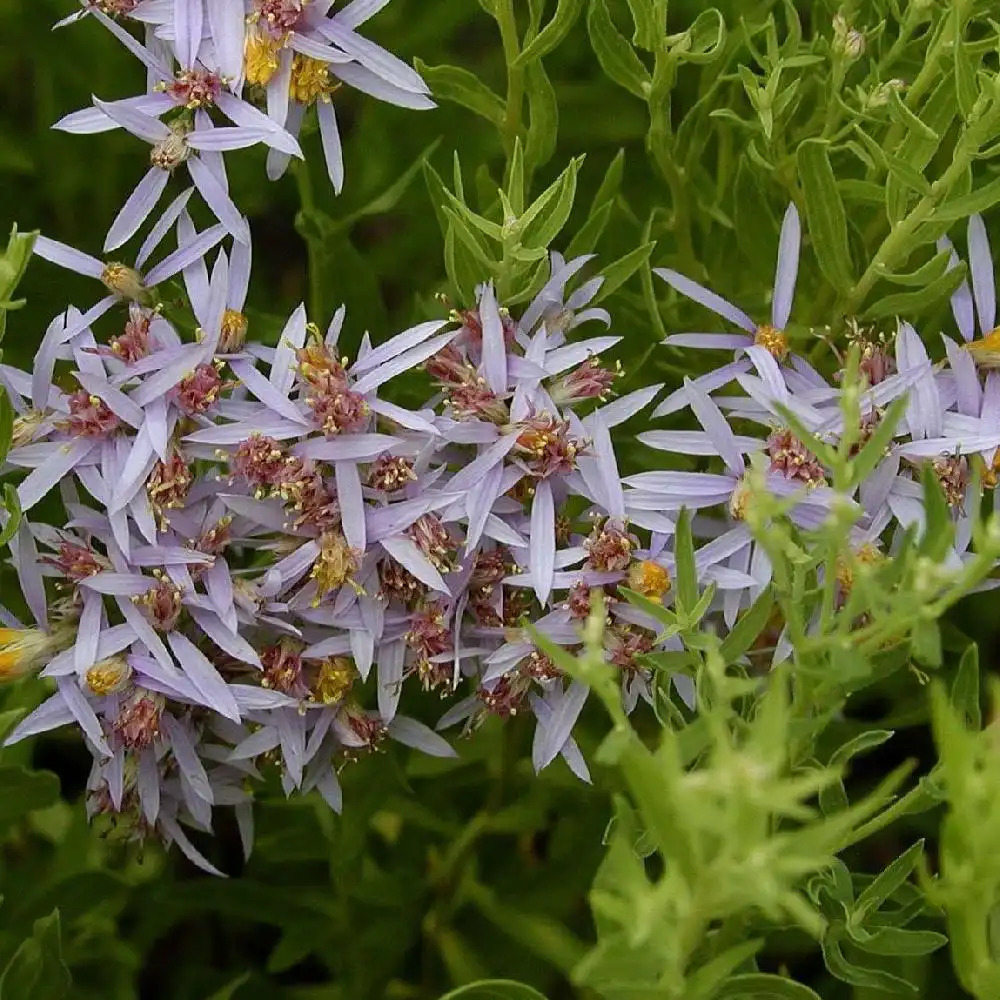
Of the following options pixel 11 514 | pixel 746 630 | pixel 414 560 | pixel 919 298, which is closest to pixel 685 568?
pixel 746 630

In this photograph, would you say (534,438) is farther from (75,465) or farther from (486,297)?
(75,465)

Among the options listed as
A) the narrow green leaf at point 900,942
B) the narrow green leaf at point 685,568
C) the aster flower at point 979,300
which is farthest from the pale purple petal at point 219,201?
the narrow green leaf at point 900,942

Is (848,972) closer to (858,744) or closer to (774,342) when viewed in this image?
(858,744)

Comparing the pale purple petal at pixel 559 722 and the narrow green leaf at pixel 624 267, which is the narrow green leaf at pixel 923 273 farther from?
the pale purple petal at pixel 559 722

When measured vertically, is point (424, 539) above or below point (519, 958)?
above

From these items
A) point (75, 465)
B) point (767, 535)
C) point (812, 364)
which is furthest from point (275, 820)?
point (767, 535)

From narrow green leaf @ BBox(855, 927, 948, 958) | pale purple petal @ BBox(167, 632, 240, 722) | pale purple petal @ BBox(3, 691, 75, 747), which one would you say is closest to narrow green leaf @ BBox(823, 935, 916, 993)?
narrow green leaf @ BBox(855, 927, 948, 958)

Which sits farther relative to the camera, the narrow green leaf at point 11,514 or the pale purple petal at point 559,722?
the pale purple petal at point 559,722
